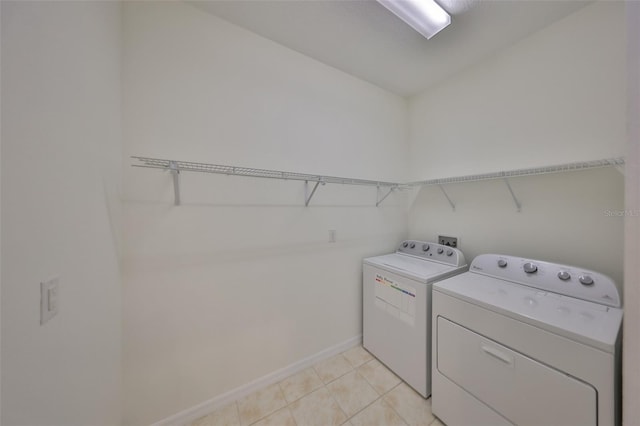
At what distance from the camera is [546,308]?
Result: 3.42 ft

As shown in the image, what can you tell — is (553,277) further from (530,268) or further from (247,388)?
(247,388)

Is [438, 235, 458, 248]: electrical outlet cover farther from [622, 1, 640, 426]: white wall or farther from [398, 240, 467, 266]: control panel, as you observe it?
[622, 1, 640, 426]: white wall

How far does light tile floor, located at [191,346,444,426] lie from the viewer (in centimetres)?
133

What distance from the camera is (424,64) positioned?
1826 millimetres

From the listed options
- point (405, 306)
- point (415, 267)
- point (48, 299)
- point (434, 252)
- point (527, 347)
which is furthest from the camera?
point (434, 252)

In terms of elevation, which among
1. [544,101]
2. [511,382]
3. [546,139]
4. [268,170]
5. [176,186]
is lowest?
[511,382]

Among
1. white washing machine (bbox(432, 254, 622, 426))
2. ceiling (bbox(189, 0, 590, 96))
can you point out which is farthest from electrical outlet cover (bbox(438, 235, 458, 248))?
ceiling (bbox(189, 0, 590, 96))

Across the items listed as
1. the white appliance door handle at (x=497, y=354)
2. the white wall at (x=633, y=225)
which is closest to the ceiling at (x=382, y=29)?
the white wall at (x=633, y=225)

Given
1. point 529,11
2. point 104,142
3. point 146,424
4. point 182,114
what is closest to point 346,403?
point 146,424

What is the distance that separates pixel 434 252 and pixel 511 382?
1.02 metres

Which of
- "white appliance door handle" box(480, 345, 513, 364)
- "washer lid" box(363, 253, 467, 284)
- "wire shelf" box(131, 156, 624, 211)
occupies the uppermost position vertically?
"wire shelf" box(131, 156, 624, 211)

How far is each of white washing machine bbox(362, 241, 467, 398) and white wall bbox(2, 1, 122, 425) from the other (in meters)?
1.73

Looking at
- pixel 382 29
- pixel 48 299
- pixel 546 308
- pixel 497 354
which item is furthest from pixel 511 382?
pixel 382 29

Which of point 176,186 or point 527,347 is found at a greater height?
point 176,186
